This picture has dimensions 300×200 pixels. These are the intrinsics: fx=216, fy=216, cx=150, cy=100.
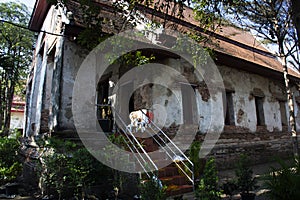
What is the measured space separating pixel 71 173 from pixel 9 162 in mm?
3361

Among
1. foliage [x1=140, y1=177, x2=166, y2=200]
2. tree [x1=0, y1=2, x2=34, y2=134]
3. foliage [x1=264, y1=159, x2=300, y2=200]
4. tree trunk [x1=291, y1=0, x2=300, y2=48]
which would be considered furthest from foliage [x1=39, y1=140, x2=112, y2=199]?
tree [x1=0, y1=2, x2=34, y2=134]

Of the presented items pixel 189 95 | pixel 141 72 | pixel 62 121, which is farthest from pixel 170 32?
pixel 62 121

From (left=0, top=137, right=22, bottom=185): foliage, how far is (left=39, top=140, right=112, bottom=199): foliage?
6.88ft

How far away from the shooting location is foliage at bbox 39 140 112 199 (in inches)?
161

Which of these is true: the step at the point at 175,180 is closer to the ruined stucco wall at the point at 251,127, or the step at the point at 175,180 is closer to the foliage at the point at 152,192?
the foliage at the point at 152,192

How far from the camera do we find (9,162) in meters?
6.27

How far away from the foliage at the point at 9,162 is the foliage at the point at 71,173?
2.10 meters

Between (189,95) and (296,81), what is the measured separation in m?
7.68

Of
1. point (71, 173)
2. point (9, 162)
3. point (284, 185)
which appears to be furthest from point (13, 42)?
point (284, 185)

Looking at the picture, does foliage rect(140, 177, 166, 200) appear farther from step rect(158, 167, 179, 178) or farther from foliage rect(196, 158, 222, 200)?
step rect(158, 167, 179, 178)

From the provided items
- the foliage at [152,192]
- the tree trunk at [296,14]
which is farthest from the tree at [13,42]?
the tree trunk at [296,14]

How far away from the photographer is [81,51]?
620 cm

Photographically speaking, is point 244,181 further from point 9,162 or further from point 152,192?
point 9,162

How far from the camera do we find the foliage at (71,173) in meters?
4.09
